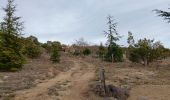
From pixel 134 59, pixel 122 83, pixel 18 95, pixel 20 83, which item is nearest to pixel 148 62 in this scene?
pixel 134 59

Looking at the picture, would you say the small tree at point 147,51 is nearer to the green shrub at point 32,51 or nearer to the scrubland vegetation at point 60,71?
the scrubland vegetation at point 60,71

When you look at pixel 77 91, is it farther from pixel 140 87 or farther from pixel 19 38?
pixel 19 38

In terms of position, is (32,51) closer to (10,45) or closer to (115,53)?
(115,53)

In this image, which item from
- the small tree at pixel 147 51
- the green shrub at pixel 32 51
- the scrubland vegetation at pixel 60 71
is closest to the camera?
the scrubland vegetation at pixel 60 71

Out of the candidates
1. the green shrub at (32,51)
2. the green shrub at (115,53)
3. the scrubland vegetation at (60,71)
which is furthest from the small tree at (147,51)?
the green shrub at (32,51)

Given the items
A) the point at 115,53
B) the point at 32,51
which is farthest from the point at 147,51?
the point at 32,51

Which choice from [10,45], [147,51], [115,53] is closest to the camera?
[10,45]

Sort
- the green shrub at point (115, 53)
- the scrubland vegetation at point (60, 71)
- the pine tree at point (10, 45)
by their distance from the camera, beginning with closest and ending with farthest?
the scrubland vegetation at point (60, 71) → the pine tree at point (10, 45) → the green shrub at point (115, 53)

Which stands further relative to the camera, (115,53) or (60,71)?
(115,53)

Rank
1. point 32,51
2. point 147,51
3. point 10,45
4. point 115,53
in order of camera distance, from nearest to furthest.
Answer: point 10,45, point 147,51, point 115,53, point 32,51

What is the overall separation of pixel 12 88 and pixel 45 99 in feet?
15.4

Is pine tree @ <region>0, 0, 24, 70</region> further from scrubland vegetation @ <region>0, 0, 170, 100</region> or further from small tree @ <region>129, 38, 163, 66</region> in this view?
small tree @ <region>129, 38, 163, 66</region>

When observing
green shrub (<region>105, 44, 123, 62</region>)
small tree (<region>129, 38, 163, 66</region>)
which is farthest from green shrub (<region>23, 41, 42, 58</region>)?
small tree (<region>129, 38, 163, 66</region>)

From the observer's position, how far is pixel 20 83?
31.6m
